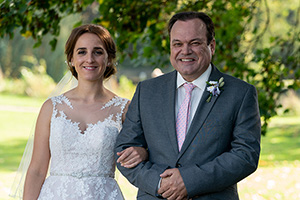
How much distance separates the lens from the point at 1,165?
38.0 feet

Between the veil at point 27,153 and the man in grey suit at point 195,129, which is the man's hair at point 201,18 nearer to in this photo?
the man in grey suit at point 195,129

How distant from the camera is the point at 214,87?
2896 millimetres

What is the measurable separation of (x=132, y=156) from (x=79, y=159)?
702mm

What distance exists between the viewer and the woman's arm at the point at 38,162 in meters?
3.49

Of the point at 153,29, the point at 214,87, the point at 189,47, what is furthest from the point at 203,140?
the point at 153,29

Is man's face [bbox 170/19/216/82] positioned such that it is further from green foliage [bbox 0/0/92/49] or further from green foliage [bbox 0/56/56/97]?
green foliage [bbox 0/56/56/97]

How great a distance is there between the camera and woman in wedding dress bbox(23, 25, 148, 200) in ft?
11.4

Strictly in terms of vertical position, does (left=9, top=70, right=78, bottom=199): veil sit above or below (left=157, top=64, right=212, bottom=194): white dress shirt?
below

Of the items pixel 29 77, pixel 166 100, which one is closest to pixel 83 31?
pixel 166 100

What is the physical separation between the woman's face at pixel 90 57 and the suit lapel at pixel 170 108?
62cm

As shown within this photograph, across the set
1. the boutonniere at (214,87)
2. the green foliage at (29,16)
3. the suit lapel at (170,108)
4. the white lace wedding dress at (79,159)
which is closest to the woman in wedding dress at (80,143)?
the white lace wedding dress at (79,159)

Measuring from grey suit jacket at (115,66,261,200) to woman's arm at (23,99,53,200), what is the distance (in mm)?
718

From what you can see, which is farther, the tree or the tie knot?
the tree

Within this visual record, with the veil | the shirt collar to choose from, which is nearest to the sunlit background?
the veil
